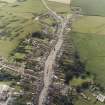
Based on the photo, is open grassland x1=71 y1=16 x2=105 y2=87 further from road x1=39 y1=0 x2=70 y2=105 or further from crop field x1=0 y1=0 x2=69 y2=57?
crop field x1=0 y1=0 x2=69 y2=57

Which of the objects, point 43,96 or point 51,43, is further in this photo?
point 51,43

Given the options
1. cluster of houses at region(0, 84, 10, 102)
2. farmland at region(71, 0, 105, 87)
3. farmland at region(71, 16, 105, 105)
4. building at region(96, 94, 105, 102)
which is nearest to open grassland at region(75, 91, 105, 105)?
farmland at region(71, 16, 105, 105)

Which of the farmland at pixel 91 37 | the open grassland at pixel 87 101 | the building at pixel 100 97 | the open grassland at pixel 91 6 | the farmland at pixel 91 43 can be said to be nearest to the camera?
the open grassland at pixel 87 101

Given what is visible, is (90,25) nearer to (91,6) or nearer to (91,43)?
(91,43)

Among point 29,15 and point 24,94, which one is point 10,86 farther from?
point 29,15

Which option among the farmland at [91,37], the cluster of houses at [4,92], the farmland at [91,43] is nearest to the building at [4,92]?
the cluster of houses at [4,92]

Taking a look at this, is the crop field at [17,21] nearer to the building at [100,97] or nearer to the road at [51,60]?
the road at [51,60]

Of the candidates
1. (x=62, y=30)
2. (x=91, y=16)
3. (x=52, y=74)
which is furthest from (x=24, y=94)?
(x=91, y=16)
